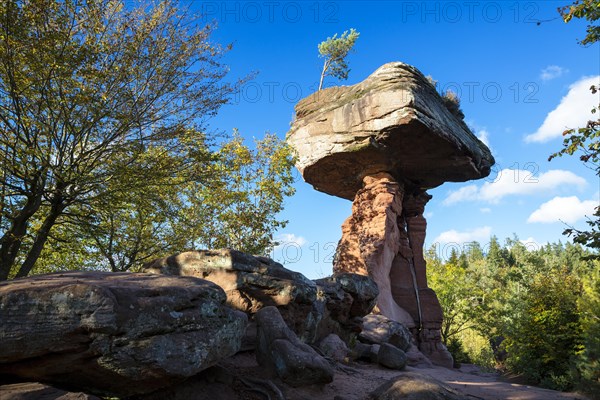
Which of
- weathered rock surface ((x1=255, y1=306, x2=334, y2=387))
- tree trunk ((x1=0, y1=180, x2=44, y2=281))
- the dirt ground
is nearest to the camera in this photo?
weathered rock surface ((x1=255, y1=306, x2=334, y2=387))

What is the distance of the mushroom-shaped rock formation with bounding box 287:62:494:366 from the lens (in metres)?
16.8

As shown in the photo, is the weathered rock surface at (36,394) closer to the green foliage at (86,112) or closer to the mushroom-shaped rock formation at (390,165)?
the green foliage at (86,112)

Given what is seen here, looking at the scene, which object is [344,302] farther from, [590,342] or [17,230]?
[17,230]

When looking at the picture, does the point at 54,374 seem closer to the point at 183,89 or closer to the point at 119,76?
the point at 119,76

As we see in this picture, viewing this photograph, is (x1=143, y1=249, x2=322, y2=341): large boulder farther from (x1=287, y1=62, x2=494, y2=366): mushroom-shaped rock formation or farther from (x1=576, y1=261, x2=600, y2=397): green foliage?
(x1=576, y1=261, x2=600, y2=397): green foliage

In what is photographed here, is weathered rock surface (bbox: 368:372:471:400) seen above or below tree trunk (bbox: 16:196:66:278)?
below

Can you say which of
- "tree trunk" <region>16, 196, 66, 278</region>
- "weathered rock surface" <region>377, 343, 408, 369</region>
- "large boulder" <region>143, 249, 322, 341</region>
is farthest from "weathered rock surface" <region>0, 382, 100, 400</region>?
"weathered rock surface" <region>377, 343, 408, 369</region>

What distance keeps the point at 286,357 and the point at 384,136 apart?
11.9m

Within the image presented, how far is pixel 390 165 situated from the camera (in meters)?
19.1

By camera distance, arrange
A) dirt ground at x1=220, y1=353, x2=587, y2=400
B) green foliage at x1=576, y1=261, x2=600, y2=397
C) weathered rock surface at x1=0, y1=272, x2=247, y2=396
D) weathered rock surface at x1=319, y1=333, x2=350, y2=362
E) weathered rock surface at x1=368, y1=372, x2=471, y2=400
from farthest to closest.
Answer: green foliage at x1=576, y1=261, x2=600, y2=397 < weathered rock surface at x1=319, y1=333, x2=350, y2=362 < dirt ground at x1=220, y1=353, x2=587, y2=400 < weathered rock surface at x1=368, y1=372, x2=471, y2=400 < weathered rock surface at x1=0, y1=272, x2=247, y2=396

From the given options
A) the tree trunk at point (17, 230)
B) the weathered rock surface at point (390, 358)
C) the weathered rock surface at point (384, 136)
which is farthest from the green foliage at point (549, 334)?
the tree trunk at point (17, 230)

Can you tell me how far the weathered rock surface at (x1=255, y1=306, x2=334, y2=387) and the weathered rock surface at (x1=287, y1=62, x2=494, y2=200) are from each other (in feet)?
36.6

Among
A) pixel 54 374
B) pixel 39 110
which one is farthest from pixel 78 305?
pixel 39 110

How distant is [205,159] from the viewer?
1151cm
